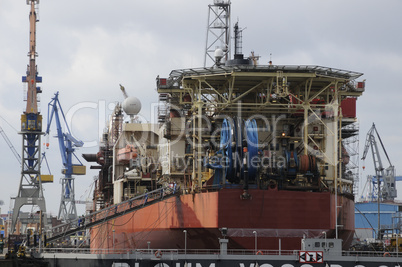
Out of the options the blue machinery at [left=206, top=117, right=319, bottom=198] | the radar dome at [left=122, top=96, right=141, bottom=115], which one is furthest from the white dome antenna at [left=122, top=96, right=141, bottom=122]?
the blue machinery at [left=206, top=117, right=319, bottom=198]

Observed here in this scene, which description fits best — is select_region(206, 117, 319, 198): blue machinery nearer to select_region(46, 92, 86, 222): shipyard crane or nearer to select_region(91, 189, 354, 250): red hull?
select_region(91, 189, 354, 250): red hull

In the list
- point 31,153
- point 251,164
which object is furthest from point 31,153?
point 251,164

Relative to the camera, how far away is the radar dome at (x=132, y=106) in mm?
82625

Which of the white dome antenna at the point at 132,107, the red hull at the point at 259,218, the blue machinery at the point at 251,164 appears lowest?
the red hull at the point at 259,218

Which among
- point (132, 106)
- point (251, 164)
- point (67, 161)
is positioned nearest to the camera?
point (251, 164)

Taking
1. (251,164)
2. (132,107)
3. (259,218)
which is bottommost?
(259,218)

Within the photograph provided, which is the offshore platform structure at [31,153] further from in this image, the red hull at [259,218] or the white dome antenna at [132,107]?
the red hull at [259,218]

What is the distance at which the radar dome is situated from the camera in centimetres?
8262

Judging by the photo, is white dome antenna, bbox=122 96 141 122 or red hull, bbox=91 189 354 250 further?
white dome antenna, bbox=122 96 141 122

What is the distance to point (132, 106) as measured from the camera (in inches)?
3255

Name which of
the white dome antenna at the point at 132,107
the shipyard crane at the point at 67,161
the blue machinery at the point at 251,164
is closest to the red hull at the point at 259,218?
the blue machinery at the point at 251,164

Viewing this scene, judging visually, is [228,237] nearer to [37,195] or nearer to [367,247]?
[367,247]

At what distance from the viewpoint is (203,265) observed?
163 ft

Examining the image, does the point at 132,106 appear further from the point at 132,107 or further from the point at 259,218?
the point at 259,218
